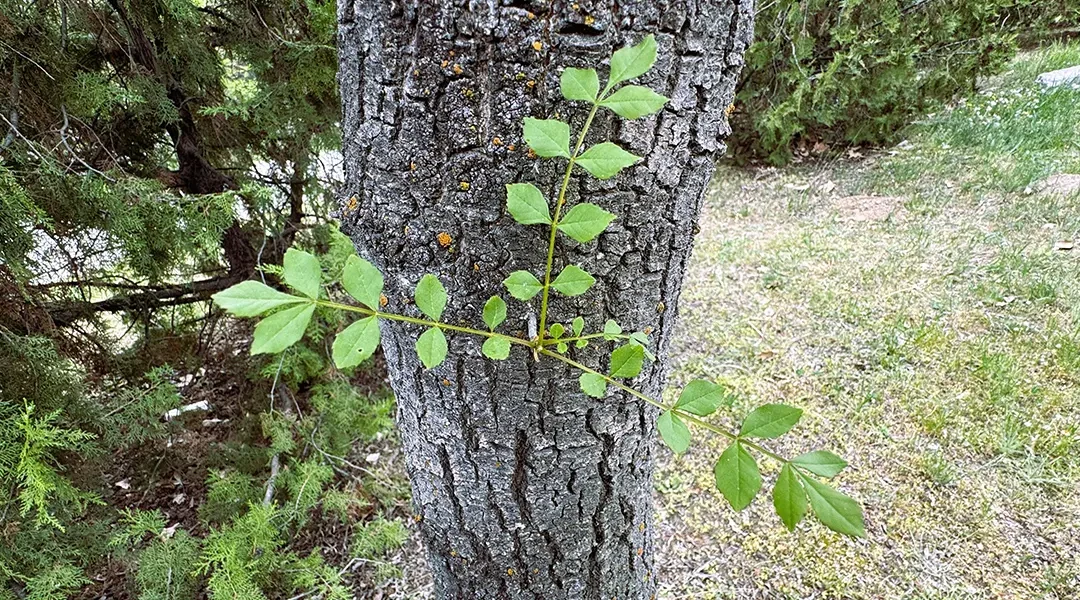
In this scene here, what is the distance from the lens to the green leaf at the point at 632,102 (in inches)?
21.6

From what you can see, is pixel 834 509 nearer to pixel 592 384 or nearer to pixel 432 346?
pixel 592 384

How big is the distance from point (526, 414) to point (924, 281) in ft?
9.53

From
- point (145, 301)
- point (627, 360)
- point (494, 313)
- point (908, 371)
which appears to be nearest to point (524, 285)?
point (494, 313)

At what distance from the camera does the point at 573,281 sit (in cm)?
64

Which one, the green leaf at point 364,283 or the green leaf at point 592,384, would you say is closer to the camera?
the green leaf at point 364,283

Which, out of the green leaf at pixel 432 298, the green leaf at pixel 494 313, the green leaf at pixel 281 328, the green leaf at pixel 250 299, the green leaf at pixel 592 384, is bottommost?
the green leaf at pixel 592 384

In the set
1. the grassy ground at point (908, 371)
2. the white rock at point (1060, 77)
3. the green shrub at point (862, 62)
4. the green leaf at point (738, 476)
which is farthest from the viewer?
the white rock at point (1060, 77)

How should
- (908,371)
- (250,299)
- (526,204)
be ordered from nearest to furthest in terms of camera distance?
(250,299), (526,204), (908,371)

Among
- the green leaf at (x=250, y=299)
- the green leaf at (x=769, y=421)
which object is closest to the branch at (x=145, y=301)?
the green leaf at (x=250, y=299)

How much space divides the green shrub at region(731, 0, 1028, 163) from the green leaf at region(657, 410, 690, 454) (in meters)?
4.83

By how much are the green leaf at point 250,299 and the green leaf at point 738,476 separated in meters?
0.46

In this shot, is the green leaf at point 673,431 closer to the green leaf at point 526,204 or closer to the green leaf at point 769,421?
the green leaf at point 769,421

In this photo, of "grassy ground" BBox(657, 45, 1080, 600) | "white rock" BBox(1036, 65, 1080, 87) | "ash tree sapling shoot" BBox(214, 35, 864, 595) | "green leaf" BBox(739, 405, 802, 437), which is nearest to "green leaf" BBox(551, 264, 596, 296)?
"ash tree sapling shoot" BBox(214, 35, 864, 595)

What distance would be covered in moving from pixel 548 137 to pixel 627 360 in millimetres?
272
